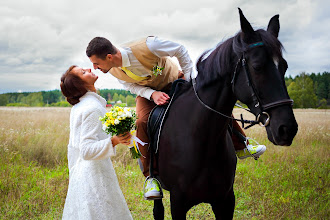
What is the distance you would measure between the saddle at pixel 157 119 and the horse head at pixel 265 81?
98cm

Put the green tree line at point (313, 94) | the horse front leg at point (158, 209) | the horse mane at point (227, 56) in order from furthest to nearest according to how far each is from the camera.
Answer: the green tree line at point (313, 94), the horse front leg at point (158, 209), the horse mane at point (227, 56)

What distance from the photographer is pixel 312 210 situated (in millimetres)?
4789

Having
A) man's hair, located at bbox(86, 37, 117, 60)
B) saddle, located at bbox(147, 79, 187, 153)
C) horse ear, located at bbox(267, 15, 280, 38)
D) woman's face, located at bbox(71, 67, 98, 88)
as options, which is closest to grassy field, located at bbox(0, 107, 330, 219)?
saddle, located at bbox(147, 79, 187, 153)

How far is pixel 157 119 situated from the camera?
3.08 m

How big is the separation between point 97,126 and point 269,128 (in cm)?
169

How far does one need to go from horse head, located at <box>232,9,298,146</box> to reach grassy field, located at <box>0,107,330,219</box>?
11.3 feet

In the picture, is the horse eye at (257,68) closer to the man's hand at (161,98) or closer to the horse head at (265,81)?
the horse head at (265,81)

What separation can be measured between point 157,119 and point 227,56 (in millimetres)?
1155

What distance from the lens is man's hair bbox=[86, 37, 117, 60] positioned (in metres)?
3.15

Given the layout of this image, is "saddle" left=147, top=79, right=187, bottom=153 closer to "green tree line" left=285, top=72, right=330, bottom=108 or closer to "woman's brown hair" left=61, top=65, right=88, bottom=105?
"woman's brown hair" left=61, top=65, right=88, bottom=105

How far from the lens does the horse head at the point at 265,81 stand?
1948mm

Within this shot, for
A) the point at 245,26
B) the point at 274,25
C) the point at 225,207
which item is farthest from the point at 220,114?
the point at 225,207

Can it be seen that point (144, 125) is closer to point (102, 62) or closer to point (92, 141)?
point (92, 141)

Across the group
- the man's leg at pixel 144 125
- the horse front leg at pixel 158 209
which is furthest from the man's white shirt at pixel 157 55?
the horse front leg at pixel 158 209
